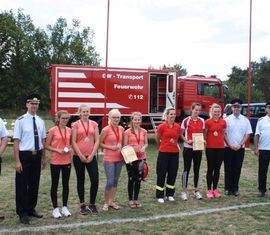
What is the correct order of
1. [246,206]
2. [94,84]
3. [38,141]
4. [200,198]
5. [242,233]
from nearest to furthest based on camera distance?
[242,233] < [38,141] < [246,206] < [200,198] < [94,84]

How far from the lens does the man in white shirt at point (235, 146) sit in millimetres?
8148

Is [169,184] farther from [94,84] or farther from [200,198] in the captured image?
[94,84]

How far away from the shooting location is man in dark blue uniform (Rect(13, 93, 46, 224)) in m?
6.18

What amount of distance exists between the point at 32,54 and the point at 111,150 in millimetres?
58680

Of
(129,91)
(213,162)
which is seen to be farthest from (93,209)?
(129,91)

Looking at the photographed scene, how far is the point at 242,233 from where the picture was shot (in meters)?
5.89

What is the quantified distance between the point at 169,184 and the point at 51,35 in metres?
61.0

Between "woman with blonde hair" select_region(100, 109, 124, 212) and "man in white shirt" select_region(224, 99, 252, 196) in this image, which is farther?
"man in white shirt" select_region(224, 99, 252, 196)

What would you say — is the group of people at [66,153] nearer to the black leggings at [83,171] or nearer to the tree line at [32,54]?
the black leggings at [83,171]

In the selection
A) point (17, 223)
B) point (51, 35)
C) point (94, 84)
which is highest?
point (51, 35)

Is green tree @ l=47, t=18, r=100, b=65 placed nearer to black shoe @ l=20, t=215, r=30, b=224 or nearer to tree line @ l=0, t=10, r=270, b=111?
tree line @ l=0, t=10, r=270, b=111

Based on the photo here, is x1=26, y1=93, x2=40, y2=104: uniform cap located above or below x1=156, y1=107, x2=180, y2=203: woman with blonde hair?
above

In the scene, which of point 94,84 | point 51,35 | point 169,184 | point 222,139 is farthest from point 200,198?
point 51,35

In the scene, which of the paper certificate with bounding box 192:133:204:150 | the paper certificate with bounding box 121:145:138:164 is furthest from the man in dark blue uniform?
the paper certificate with bounding box 192:133:204:150
